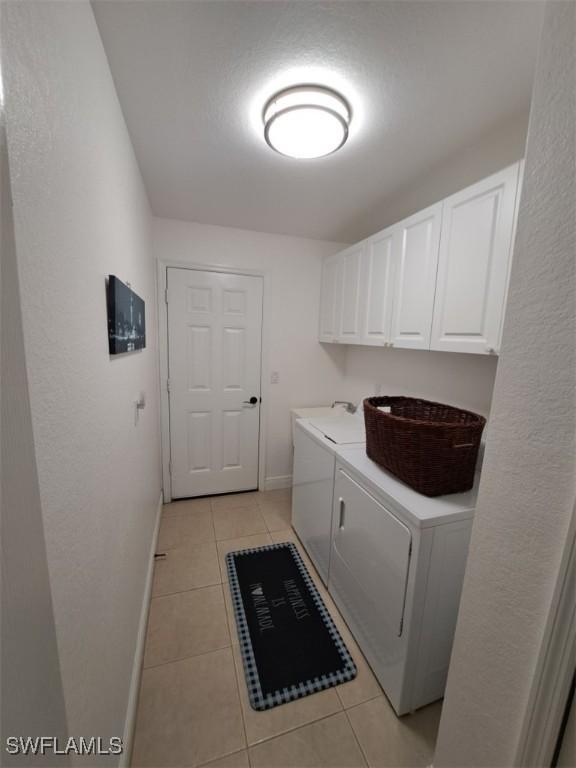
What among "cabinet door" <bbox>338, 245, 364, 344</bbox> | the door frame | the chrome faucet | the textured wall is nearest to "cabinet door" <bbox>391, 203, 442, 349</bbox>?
"cabinet door" <bbox>338, 245, 364, 344</bbox>

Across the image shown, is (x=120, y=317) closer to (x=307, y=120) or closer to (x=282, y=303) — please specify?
(x=307, y=120)

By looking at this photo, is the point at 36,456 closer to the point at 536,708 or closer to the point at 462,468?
the point at 536,708

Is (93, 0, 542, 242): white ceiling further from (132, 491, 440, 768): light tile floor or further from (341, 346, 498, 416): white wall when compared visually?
(132, 491, 440, 768): light tile floor

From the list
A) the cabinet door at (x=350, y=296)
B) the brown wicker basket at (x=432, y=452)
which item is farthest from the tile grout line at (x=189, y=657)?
the cabinet door at (x=350, y=296)

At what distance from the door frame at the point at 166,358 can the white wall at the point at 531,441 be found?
214cm

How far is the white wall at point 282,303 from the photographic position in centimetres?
243

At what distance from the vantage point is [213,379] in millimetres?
2648

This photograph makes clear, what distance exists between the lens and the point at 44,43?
55 cm

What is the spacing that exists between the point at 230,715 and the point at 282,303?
2590 millimetres

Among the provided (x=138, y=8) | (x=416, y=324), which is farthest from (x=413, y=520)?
(x=138, y=8)

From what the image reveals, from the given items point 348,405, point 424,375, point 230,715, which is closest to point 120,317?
point 230,715

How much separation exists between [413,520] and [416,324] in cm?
100

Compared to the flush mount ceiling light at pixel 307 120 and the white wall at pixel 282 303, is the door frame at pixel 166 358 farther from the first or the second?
the flush mount ceiling light at pixel 307 120

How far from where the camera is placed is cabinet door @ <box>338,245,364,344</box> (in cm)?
215
